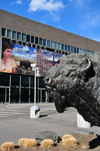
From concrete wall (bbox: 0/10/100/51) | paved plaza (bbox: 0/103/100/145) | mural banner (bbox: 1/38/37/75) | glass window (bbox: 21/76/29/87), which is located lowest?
paved plaza (bbox: 0/103/100/145)

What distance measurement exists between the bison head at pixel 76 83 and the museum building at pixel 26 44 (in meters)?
22.0

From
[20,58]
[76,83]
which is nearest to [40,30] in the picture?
[20,58]

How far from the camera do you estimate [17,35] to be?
27.2 metres

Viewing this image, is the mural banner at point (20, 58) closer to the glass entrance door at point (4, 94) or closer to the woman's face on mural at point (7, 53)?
the woman's face on mural at point (7, 53)

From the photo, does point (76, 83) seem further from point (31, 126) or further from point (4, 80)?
point (4, 80)

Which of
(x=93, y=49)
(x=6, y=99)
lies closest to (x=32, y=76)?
(x=6, y=99)

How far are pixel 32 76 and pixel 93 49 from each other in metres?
21.2

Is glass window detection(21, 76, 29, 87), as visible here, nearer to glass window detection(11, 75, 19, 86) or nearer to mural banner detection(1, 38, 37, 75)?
glass window detection(11, 75, 19, 86)

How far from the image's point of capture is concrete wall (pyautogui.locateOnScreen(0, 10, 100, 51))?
2617cm

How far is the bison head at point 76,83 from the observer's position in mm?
2915

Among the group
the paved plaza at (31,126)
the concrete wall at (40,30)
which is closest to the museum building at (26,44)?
the concrete wall at (40,30)

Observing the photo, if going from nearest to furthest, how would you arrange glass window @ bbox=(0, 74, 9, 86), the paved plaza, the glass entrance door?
1. the paved plaza
2. the glass entrance door
3. glass window @ bbox=(0, 74, 9, 86)

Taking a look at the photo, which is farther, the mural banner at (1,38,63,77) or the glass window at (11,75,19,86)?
the glass window at (11,75,19,86)

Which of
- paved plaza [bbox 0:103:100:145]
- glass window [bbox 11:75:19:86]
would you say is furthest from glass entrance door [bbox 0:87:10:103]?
paved plaza [bbox 0:103:100:145]
